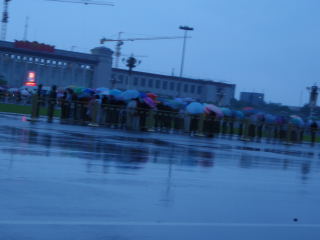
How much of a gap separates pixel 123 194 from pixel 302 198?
354cm

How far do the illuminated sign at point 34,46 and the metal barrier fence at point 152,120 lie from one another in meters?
64.4

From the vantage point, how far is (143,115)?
94.8 ft

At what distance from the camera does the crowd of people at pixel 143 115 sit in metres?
28.5

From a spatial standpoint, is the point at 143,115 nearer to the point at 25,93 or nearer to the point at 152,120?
the point at 152,120

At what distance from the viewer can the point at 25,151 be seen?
1323 centimetres

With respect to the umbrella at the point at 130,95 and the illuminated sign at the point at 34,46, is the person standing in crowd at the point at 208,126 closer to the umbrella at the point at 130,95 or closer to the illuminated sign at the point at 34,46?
the umbrella at the point at 130,95

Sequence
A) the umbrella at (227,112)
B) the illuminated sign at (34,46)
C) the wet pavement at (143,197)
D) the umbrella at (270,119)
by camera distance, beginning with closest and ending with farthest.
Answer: the wet pavement at (143,197) < the umbrella at (227,112) < the umbrella at (270,119) < the illuminated sign at (34,46)

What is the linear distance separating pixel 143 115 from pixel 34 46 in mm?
68663

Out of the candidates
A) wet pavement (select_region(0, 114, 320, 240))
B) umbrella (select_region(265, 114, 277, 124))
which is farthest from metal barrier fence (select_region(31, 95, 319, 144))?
wet pavement (select_region(0, 114, 320, 240))

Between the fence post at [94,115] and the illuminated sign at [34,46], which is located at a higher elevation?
the illuminated sign at [34,46]

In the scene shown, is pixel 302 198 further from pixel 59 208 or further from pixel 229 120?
pixel 229 120

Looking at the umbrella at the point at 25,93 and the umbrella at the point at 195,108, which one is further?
the umbrella at the point at 25,93

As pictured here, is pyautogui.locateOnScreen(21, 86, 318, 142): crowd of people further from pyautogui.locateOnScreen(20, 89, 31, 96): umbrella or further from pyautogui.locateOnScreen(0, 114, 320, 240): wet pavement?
pyautogui.locateOnScreen(20, 89, 31, 96): umbrella

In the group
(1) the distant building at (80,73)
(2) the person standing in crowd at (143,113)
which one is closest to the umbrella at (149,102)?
(2) the person standing in crowd at (143,113)
